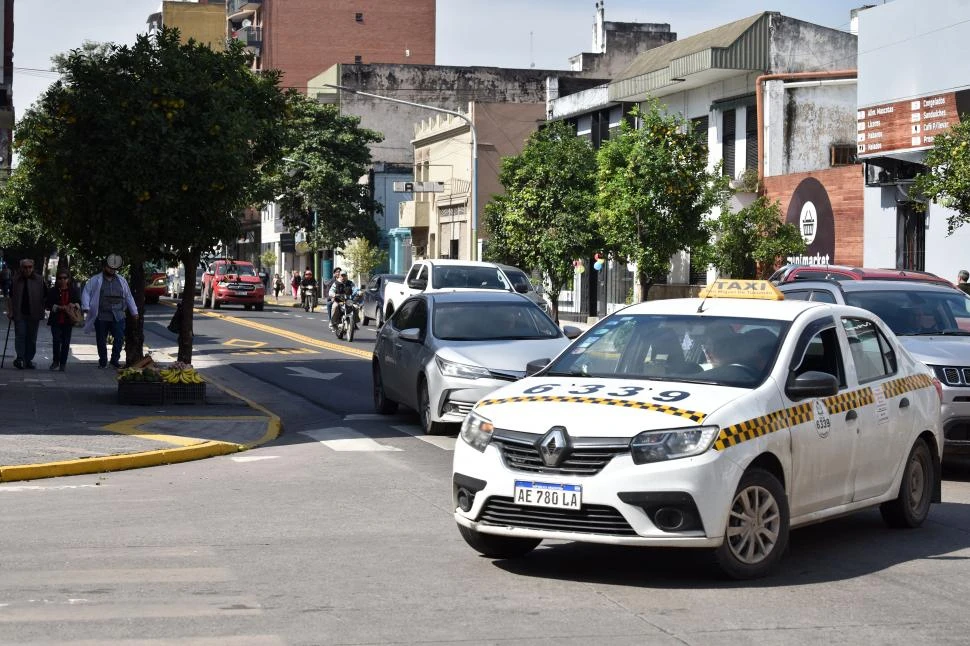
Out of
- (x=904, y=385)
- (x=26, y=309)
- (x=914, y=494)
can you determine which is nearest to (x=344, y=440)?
(x=914, y=494)

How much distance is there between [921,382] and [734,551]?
295cm

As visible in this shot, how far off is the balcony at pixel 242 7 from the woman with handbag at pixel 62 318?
82667 millimetres

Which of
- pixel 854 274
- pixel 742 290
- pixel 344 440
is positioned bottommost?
pixel 344 440

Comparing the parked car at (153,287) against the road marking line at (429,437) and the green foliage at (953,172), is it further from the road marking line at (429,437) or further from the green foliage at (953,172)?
the road marking line at (429,437)

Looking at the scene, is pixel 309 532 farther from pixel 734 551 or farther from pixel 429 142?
pixel 429 142

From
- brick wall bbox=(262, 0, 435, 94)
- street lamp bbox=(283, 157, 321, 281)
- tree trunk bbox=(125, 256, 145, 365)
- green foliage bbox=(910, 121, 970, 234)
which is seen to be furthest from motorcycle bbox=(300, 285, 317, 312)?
brick wall bbox=(262, 0, 435, 94)

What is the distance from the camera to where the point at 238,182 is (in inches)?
821

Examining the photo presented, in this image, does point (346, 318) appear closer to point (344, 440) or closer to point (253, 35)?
point (344, 440)

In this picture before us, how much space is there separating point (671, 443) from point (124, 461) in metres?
7.44

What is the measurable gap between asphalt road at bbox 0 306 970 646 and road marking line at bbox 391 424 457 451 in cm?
263

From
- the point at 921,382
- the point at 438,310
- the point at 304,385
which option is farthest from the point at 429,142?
the point at 921,382

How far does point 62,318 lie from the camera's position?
24.6m

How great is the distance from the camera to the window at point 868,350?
9.63 metres

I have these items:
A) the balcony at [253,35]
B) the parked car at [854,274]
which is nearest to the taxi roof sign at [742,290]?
the parked car at [854,274]
